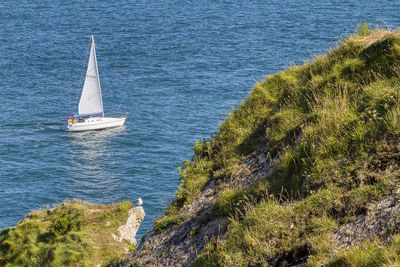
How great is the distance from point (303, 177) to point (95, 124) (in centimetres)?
7600

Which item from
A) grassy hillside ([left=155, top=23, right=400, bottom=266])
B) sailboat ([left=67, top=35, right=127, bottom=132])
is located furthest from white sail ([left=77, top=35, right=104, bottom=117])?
grassy hillside ([left=155, top=23, right=400, bottom=266])

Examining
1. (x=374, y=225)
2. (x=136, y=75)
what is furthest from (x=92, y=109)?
(x=374, y=225)

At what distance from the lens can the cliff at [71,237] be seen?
25141mm

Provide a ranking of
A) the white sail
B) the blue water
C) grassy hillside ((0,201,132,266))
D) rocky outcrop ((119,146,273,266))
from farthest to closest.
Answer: the white sail, the blue water, grassy hillside ((0,201,132,266)), rocky outcrop ((119,146,273,266))

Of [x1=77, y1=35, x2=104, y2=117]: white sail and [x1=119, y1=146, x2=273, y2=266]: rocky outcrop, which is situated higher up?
[x1=119, y1=146, x2=273, y2=266]: rocky outcrop

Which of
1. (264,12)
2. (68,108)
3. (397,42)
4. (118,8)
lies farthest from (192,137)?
(118,8)

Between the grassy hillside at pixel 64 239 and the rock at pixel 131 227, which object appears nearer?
the grassy hillside at pixel 64 239

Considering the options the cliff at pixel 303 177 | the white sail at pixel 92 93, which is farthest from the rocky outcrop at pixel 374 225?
the white sail at pixel 92 93

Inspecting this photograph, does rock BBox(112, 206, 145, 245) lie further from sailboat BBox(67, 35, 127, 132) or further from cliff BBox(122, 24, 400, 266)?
sailboat BBox(67, 35, 127, 132)

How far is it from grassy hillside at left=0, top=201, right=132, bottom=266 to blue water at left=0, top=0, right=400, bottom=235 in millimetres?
18271

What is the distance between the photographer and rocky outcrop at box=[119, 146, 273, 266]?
1205 centimetres

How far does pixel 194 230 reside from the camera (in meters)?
12.6

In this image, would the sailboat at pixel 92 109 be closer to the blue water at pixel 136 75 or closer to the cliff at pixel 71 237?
the blue water at pixel 136 75

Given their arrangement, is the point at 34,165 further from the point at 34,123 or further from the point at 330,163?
the point at 330,163
